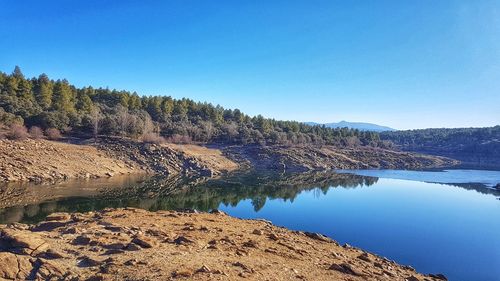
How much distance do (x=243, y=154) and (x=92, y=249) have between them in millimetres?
79132

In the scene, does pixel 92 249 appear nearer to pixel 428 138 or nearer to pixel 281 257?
pixel 281 257

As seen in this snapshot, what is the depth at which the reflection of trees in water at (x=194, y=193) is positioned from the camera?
34188 millimetres

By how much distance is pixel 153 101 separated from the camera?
4412 inches

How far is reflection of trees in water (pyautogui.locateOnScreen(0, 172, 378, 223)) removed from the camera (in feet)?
112

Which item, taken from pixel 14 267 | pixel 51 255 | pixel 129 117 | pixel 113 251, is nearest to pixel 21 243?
pixel 51 255

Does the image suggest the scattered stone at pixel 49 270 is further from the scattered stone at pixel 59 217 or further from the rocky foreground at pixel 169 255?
the scattered stone at pixel 59 217

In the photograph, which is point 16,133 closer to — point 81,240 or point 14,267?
point 81,240

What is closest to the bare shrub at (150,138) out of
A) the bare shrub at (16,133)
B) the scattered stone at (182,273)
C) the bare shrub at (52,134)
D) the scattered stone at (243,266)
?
the bare shrub at (52,134)

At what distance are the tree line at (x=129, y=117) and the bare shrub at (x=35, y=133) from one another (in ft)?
8.01

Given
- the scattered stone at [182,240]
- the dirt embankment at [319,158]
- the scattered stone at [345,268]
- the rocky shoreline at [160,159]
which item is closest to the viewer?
the scattered stone at [345,268]

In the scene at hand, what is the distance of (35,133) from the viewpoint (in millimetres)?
64312

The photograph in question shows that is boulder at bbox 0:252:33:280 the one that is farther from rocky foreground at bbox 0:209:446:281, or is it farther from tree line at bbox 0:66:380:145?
tree line at bbox 0:66:380:145

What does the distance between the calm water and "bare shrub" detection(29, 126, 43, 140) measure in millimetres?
21275

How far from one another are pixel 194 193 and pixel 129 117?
42.0 meters
